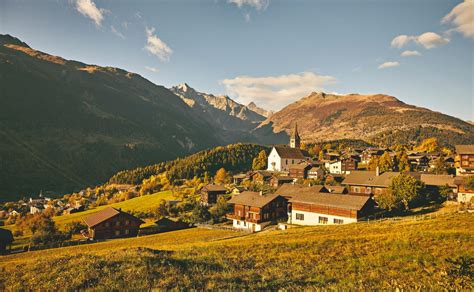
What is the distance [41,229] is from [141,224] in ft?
75.3

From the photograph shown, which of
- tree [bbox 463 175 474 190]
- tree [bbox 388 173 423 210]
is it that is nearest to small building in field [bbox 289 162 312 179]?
tree [bbox 388 173 423 210]

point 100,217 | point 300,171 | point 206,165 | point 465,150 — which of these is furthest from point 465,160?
point 206,165

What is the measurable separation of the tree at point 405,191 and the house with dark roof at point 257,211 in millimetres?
25273

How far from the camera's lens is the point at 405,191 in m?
53.8

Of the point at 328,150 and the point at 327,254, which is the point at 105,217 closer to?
the point at 327,254

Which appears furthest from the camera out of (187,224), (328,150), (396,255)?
(328,150)

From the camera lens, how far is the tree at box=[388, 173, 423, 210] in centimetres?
5347

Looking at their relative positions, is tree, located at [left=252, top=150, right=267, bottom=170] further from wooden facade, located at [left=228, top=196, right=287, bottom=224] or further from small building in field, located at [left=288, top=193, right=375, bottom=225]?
small building in field, located at [left=288, top=193, right=375, bottom=225]

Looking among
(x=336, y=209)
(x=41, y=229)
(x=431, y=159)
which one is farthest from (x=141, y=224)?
(x=431, y=159)

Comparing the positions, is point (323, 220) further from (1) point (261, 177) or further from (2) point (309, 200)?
(1) point (261, 177)

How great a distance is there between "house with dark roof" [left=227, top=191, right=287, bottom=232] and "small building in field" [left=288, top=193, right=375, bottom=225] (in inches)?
240

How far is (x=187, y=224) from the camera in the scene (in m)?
73.9

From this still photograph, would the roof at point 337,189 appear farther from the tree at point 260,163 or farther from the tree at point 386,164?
the tree at point 260,163

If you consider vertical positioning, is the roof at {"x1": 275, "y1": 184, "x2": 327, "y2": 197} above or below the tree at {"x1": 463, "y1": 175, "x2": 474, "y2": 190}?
below
